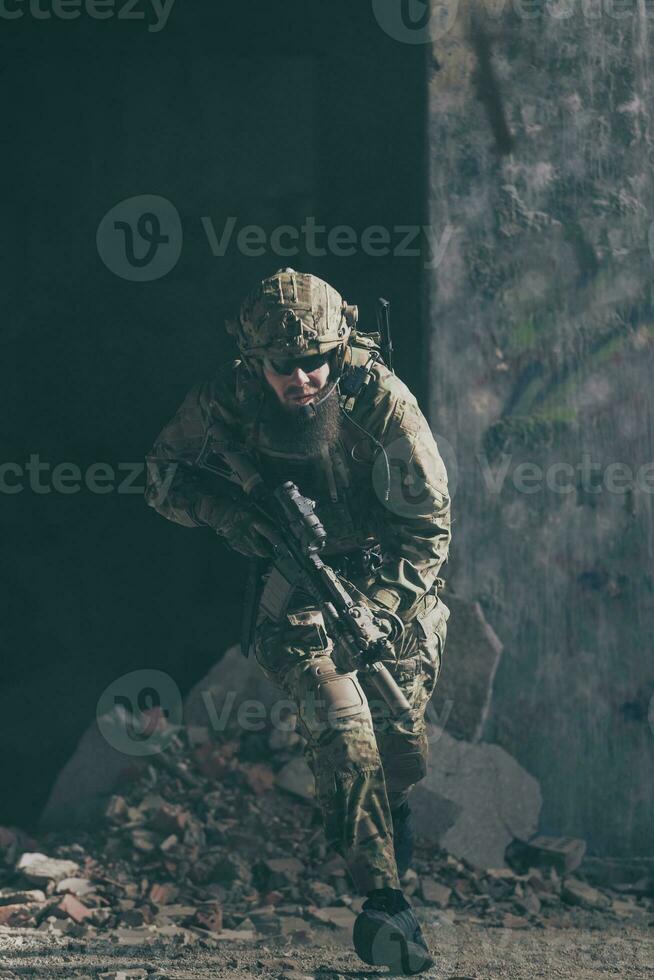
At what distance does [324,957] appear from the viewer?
5004mm

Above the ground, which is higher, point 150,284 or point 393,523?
point 150,284

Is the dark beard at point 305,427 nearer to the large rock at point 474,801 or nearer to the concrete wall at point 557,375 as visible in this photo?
the concrete wall at point 557,375

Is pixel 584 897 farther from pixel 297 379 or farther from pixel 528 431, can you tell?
pixel 297 379

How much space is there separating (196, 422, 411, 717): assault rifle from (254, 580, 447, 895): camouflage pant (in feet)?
0.26

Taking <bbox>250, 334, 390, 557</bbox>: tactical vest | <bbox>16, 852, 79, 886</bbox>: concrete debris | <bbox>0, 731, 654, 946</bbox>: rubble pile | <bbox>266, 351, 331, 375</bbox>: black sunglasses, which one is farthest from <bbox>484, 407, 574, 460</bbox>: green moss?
<bbox>16, 852, 79, 886</bbox>: concrete debris

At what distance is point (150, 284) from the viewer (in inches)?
244

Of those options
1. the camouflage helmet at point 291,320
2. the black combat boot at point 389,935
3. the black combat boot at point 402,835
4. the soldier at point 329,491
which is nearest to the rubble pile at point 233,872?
the black combat boot at point 402,835

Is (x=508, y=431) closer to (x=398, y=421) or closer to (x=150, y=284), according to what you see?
(x=398, y=421)

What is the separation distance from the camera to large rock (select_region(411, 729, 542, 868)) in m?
6.02

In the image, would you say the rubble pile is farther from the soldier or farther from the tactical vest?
the tactical vest

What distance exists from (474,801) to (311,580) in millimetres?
1668

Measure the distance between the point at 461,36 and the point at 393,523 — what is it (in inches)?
87.2

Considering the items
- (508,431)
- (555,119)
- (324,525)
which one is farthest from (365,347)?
(555,119)

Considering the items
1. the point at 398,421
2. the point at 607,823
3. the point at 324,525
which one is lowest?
the point at 607,823
